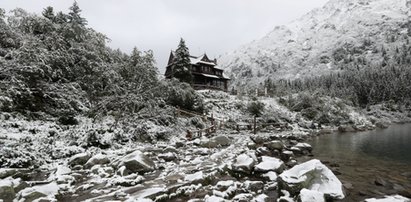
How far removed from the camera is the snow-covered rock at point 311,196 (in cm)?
631

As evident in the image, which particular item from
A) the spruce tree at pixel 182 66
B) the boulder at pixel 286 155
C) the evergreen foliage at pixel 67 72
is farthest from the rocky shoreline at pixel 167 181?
the spruce tree at pixel 182 66

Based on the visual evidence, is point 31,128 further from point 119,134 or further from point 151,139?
point 151,139

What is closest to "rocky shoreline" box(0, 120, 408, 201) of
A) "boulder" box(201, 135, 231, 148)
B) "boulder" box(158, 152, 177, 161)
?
"boulder" box(158, 152, 177, 161)

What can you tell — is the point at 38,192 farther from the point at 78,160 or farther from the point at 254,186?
the point at 254,186

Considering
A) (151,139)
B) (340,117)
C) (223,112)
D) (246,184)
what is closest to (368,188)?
(246,184)

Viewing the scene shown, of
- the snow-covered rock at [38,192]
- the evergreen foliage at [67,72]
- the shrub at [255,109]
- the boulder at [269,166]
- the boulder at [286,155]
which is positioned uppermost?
the evergreen foliage at [67,72]

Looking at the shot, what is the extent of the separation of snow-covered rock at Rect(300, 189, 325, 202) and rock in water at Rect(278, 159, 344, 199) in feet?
1.97

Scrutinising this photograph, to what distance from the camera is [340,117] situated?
4019 centimetres

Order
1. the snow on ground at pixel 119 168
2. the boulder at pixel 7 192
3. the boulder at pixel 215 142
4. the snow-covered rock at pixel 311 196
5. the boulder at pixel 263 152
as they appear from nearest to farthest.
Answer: the boulder at pixel 7 192 < the snow-covered rock at pixel 311 196 < the snow on ground at pixel 119 168 < the boulder at pixel 263 152 < the boulder at pixel 215 142

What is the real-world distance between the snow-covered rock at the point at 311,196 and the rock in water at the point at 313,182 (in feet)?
1.97

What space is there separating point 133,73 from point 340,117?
3627 cm

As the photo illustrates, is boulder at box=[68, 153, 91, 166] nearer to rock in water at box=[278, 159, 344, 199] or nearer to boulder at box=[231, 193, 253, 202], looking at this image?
boulder at box=[231, 193, 253, 202]

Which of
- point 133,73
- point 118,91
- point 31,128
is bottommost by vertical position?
point 31,128

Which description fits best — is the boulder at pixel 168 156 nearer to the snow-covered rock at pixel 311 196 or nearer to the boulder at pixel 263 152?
the boulder at pixel 263 152
